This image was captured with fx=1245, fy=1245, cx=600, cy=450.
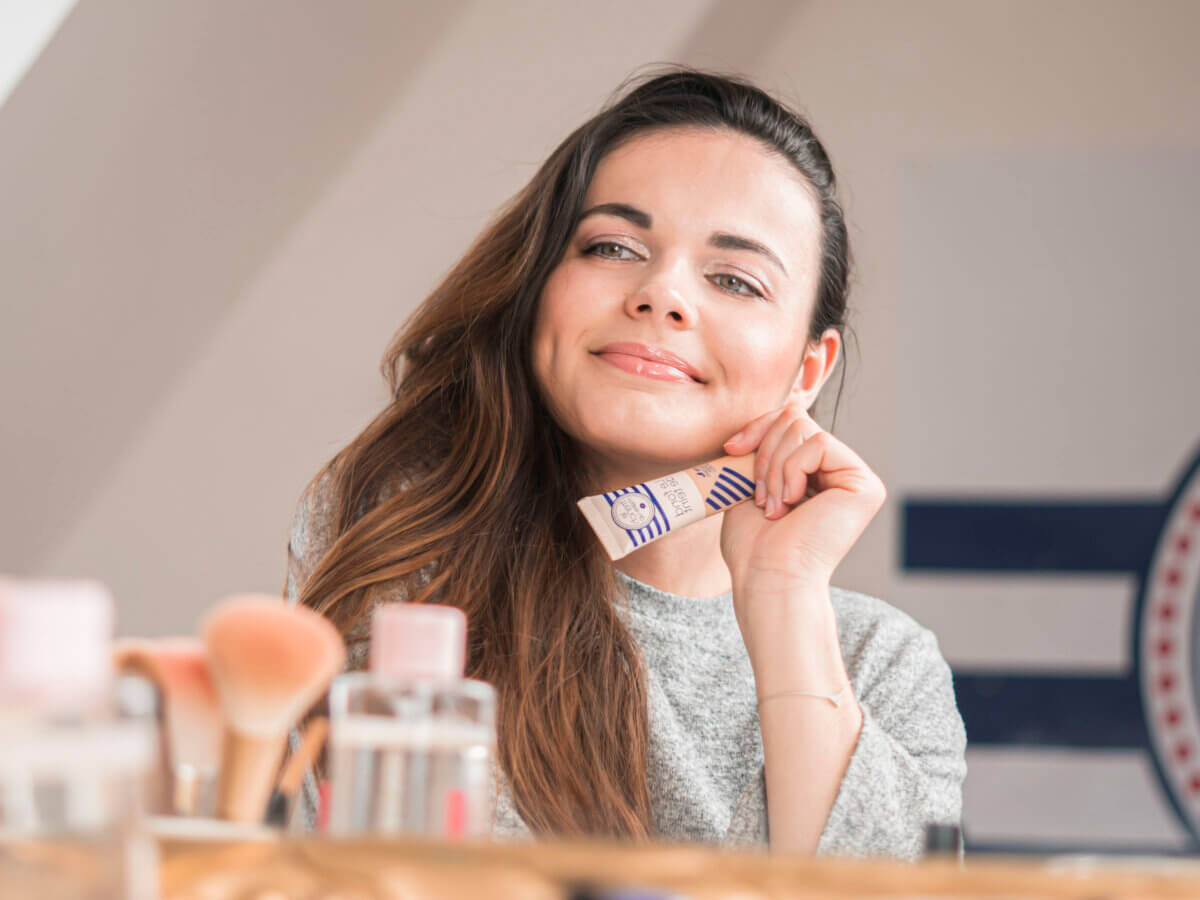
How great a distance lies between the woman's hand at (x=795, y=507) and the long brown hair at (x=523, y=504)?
128mm

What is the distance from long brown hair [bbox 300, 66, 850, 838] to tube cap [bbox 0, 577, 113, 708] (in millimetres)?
461

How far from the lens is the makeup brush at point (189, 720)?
32cm

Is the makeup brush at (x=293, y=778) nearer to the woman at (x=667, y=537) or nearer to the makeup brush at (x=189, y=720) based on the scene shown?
the makeup brush at (x=189, y=720)

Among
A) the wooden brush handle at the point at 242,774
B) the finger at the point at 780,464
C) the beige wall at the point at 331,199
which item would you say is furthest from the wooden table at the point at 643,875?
the beige wall at the point at 331,199

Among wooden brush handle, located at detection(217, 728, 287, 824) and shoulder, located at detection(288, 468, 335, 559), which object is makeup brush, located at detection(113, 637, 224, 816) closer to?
wooden brush handle, located at detection(217, 728, 287, 824)

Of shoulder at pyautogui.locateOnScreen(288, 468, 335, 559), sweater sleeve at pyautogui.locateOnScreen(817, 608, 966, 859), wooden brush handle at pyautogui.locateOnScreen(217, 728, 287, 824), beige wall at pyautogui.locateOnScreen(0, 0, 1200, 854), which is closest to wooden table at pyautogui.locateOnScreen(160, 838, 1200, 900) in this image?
wooden brush handle at pyautogui.locateOnScreen(217, 728, 287, 824)

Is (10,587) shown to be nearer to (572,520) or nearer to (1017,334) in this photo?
(572,520)

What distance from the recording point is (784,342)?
874 millimetres

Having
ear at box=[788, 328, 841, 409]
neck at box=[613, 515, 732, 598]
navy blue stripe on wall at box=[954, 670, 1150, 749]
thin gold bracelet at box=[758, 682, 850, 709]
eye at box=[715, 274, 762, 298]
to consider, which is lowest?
navy blue stripe on wall at box=[954, 670, 1150, 749]

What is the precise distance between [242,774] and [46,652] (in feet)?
0.23

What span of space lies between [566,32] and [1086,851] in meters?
1.24

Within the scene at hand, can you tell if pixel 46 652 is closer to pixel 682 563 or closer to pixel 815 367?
pixel 682 563

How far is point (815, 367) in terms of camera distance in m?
0.97

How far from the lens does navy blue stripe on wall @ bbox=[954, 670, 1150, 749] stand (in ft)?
5.46
